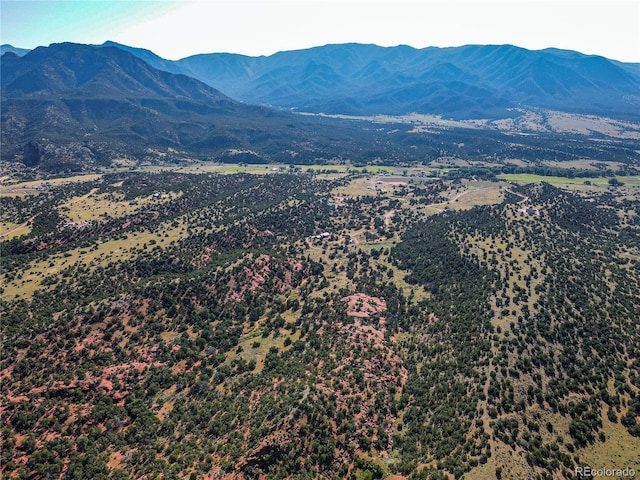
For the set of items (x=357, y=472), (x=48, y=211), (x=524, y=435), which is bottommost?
(x=357, y=472)

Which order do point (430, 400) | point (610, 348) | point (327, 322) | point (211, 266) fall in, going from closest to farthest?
point (430, 400), point (610, 348), point (327, 322), point (211, 266)

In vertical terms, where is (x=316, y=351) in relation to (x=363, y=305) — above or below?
below

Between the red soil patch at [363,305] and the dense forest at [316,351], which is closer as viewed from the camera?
the dense forest at [316,351]

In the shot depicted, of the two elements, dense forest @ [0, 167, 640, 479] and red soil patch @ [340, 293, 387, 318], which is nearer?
dense forest @ [0, 167, 640, 479]

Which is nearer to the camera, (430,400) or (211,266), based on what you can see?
(430,400)

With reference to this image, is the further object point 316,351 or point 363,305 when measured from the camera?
point 363,305

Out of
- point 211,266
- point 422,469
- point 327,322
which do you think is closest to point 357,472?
point 422,469

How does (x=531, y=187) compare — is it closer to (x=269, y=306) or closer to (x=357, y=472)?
(x=269, y=306)

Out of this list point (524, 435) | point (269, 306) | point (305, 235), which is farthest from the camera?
point (305, 235)
